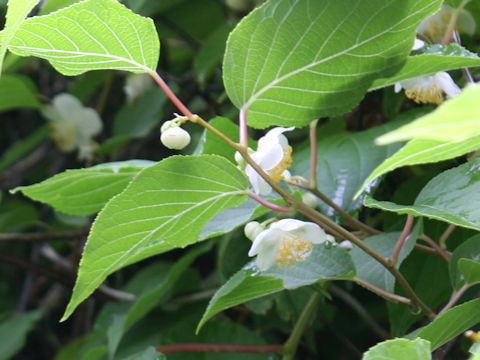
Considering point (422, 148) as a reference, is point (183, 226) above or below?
below

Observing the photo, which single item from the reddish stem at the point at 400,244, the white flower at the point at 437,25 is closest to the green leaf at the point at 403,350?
the reddish stem at the point at 400,244

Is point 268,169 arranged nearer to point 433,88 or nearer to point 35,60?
point 433,88

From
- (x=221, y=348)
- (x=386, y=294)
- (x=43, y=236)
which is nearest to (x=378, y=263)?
(x=386, y=294)

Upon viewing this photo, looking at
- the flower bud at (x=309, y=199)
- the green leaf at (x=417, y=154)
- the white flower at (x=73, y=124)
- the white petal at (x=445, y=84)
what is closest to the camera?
the green leaf at (x=417, y=154)

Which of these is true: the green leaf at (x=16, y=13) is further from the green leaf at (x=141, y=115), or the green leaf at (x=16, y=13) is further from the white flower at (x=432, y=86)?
the green leaf at (x=141, y=115)

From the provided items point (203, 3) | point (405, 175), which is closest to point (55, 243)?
point (203, 3)

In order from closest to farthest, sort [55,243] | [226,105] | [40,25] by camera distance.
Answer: [40,25] → [226,105] → [55,243]
